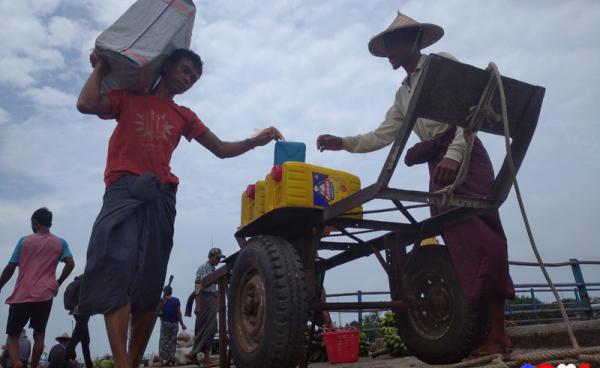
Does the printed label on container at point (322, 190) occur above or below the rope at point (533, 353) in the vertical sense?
above

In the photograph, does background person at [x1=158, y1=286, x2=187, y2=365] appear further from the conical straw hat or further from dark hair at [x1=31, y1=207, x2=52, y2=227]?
the conical straw hat

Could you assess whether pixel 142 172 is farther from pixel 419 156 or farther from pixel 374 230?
pixel 419 156

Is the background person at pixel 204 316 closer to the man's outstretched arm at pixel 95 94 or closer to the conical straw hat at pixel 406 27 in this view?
the conical straw hat at pixel 406 27

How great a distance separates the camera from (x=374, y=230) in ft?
9.12

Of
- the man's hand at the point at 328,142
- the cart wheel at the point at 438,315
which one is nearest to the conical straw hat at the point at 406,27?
the man's hand at the point at 328,142

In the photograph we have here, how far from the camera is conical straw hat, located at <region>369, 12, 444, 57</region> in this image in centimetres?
295

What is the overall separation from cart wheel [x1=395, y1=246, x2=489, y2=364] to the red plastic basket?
6.99 ft

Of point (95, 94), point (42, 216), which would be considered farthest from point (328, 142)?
point (42, 216)

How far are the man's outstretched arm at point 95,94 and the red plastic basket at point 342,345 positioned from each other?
369 centimetres

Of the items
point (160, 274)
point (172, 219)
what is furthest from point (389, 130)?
point (160, 274)

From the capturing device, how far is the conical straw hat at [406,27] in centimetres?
295

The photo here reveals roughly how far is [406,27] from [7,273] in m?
4.69

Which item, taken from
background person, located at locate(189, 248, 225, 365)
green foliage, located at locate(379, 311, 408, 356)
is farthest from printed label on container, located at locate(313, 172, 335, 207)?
background person, located at locate(189, 248, 225, 365)

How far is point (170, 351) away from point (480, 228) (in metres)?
6.95
